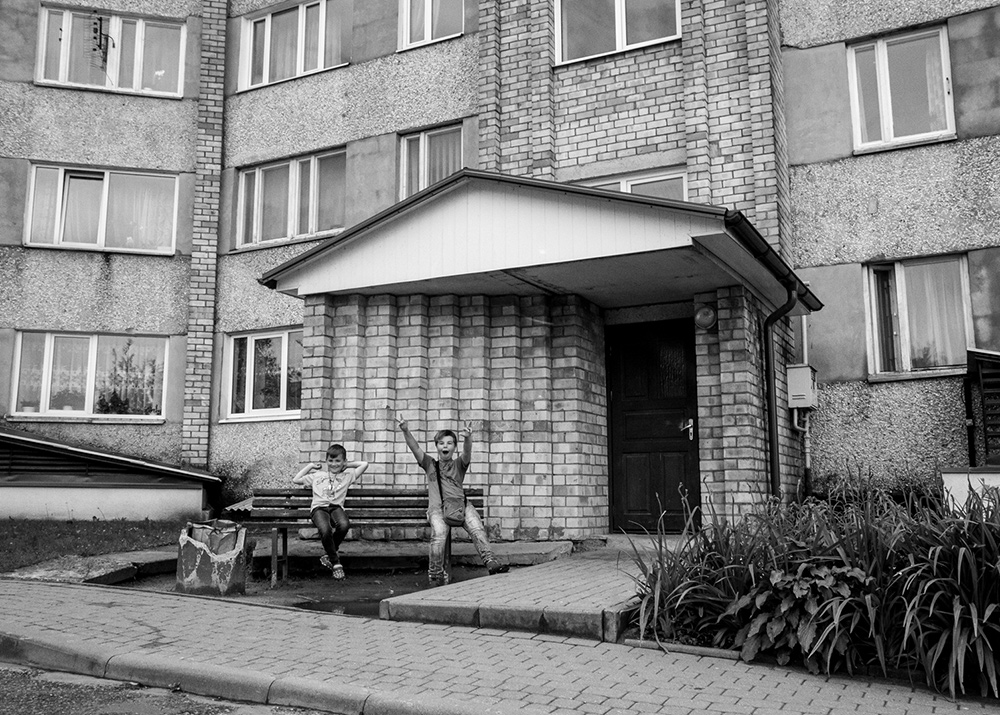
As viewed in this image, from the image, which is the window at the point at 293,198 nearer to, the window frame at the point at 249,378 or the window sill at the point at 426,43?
the window frame at the point at 249,378

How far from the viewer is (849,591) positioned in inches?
213

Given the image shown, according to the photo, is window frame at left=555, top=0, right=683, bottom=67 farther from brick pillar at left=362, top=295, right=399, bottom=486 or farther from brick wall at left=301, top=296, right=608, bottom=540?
brick pillar at left=362, top=295, right=399, bottom=486

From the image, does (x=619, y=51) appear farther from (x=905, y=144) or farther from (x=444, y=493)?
(x=444, y=493)

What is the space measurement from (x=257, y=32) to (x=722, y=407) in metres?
11.7

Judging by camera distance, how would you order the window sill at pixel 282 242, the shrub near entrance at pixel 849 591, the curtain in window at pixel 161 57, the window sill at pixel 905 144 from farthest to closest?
Answer: 1. the curtain in window at pixel 161 57
2. the window sill at pixel 282 242
3. the window sill at pixel 905 144
4. the shrub near entrance at pixel 849 591

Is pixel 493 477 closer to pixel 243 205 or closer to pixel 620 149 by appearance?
pixel 620 149

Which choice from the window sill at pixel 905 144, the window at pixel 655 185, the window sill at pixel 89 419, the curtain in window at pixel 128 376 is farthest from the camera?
the curtain in window at pixel 128 376

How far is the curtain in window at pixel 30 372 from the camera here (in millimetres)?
15438

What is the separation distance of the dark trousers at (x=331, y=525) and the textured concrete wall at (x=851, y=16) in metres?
8.26

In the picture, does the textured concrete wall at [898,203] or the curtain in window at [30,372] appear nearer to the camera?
the textured concrete wall at [898,203]

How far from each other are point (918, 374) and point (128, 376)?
1230 centimetres

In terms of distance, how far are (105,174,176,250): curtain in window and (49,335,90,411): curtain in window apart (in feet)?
6.06

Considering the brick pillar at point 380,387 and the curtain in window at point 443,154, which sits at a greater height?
the curtain in window at point 443,154

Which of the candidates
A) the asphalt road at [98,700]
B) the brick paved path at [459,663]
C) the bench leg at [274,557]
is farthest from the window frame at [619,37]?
the asphalt road at [98,700]
